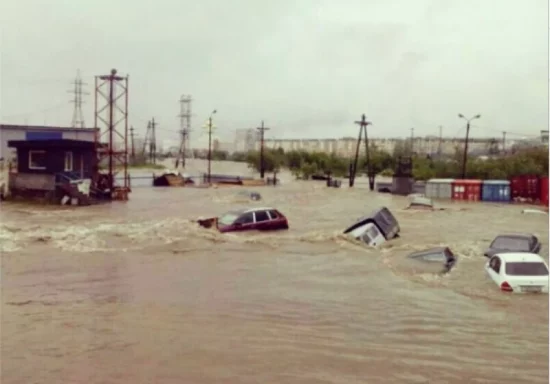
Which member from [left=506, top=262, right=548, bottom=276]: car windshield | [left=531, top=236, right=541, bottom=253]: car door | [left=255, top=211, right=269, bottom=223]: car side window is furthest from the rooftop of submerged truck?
[left=506, top=262, right=548, bottom=276]: car windshield

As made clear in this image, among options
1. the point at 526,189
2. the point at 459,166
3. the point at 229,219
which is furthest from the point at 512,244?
the point at 459,166

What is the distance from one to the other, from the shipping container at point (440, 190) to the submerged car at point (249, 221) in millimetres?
30309

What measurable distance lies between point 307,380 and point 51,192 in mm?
30555

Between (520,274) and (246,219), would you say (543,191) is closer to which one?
(246,219)

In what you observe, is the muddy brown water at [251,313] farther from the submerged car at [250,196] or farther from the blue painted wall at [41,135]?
the blue painted wall at [41,135]

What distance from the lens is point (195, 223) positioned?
2689 centimetres

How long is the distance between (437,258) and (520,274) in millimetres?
4158

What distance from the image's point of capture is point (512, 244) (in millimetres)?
20078

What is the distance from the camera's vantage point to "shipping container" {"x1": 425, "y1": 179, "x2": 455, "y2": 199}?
52938 mm

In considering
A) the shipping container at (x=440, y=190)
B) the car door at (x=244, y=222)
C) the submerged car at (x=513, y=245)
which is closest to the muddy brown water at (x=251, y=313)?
the car door at (x=244, y=222)

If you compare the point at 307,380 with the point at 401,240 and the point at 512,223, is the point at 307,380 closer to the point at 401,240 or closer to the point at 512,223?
the point at 401,240

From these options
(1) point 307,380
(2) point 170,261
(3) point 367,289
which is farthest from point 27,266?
(1) point 307,380

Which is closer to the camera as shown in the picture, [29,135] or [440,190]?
[440,190]

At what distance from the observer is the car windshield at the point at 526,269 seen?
15039 mm
